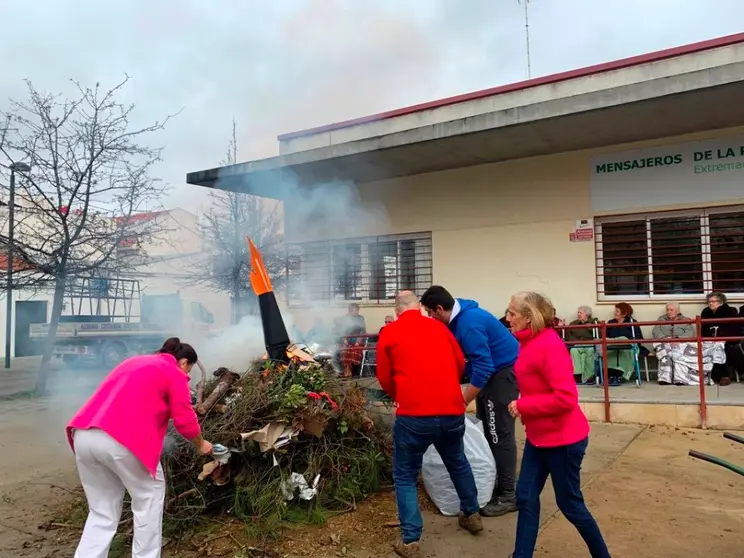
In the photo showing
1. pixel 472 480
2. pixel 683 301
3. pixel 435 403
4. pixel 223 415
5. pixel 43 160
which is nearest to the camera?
pixel 435 403

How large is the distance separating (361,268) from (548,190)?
11.8 feet

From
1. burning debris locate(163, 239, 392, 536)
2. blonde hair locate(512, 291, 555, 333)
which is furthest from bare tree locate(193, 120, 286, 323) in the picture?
blonde hair locate(512, 291, 555, 333)

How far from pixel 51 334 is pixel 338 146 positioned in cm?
653

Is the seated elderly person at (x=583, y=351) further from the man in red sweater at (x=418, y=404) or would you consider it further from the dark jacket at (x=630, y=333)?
the man in red sweater at (x=418, y=404)

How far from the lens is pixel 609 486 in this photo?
4359 mm

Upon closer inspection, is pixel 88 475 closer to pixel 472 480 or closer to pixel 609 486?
pixel 472 480

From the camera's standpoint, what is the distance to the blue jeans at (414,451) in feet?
11.0

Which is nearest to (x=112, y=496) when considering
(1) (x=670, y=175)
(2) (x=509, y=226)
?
(2) (x=509, y=226)

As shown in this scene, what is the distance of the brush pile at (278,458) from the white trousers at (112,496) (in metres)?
0.75

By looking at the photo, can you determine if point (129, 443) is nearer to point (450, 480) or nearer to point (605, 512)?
point (450, 480)

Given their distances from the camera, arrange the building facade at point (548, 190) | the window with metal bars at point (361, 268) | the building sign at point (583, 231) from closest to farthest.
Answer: the building facade at point (548, 190) < the building sign at point (583, 231) < the window with metal bars at point (361, 268)

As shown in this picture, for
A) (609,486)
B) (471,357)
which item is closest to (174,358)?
(471,357)

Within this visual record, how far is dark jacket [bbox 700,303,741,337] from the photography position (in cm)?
714

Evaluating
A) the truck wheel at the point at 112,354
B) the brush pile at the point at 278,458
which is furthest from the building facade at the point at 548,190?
the truck wheel at the point at 112,354
